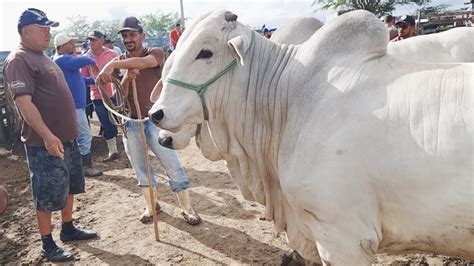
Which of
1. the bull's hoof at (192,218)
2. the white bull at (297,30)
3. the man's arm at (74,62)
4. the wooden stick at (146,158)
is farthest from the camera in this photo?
the man's arm at (74,62)

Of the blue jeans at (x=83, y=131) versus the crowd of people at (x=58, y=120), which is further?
the blue jeans at (x=83, y=131)

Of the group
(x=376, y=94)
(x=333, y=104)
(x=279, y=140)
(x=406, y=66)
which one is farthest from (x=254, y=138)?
(x=406, y=66)

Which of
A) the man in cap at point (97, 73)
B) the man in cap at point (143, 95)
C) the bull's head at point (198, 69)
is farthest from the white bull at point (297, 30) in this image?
the man in cap at point (97, 73)

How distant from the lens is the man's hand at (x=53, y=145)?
3232 mm

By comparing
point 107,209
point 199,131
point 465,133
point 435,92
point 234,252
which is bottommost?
point 107,209

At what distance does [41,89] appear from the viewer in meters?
3.41

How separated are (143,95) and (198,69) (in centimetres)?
182

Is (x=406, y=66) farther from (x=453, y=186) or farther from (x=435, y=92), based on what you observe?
(x=453, y=186)

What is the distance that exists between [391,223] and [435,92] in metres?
0.63

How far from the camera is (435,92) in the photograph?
72.0 inches

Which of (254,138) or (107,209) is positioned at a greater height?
(254,138)

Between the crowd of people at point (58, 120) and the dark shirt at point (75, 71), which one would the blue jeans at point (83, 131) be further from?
the crowd of people at point (58, 120)

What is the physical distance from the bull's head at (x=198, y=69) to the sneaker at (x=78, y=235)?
223 cm

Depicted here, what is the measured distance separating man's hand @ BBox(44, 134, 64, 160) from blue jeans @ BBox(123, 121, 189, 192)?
2.73ft
